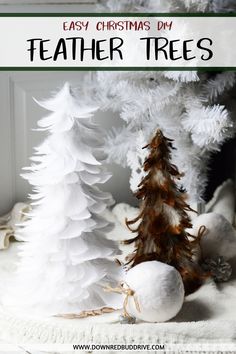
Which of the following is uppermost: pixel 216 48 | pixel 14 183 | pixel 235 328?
pixel 216 48

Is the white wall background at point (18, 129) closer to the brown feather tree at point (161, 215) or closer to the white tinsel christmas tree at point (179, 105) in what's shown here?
the white tinsel christmas tree at point (179, 105)

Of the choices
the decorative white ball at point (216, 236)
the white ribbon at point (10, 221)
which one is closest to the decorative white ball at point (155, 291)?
the decorative white ball at point (216, 236)

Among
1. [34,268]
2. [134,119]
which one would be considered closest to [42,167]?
[34,268]

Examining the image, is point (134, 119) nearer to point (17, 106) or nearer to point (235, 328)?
point (17, 106)

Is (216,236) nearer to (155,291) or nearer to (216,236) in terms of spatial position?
(216,236)

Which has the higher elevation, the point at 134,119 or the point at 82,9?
the point at 82,9

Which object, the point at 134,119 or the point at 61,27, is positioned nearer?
the point at 61,27

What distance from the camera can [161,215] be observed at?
0.64m

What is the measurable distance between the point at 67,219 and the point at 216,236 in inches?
7.0

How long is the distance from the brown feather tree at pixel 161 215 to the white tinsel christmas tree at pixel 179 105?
4.0 inches

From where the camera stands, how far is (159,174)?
2.07 feet

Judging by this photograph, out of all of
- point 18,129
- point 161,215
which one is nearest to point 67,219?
point 161,215

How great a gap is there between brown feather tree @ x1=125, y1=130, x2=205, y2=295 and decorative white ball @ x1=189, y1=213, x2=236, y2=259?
4 cm

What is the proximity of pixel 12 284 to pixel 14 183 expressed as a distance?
148 mm
